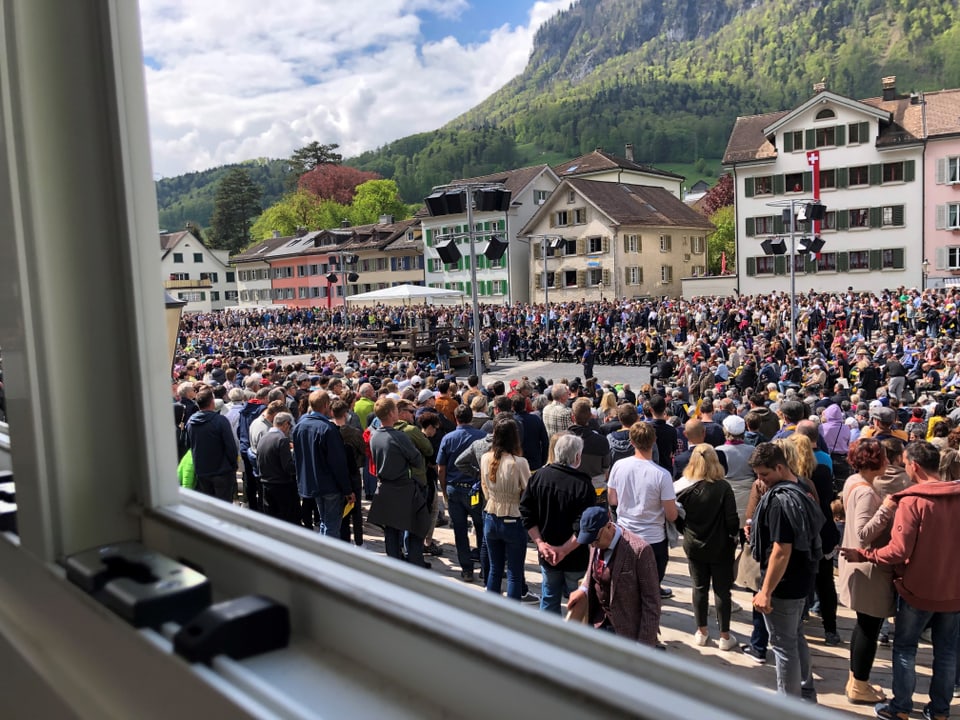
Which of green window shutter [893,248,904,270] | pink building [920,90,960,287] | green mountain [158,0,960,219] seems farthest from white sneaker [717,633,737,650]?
green window shutter [893,248,904,270]

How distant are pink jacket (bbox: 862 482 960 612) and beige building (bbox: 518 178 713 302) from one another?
107 ft

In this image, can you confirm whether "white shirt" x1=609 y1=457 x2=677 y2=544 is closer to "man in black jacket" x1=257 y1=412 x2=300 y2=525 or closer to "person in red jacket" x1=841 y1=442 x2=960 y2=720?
"person in red jacket" x1=841 y1=442 x2=960 y2=720

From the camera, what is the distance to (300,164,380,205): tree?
58125 millimetres

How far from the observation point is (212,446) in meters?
5.67

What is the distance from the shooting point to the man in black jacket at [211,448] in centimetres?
563

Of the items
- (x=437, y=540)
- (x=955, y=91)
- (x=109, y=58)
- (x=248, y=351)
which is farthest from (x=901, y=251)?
(x=109, y=58)

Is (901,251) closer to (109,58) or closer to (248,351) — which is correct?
(248,351)

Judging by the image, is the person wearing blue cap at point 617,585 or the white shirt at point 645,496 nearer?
the person wearing blue cap at point 617,585

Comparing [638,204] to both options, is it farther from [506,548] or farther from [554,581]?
[554,581]

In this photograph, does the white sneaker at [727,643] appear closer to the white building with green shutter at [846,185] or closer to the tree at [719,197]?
the white building with green shutter at [846,185]

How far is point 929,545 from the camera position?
3.27 meters

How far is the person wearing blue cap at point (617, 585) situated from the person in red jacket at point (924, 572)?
3.35ft

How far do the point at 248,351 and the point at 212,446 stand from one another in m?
22.6

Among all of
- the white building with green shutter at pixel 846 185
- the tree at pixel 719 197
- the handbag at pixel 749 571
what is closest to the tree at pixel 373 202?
the tree at pixel 719 197
